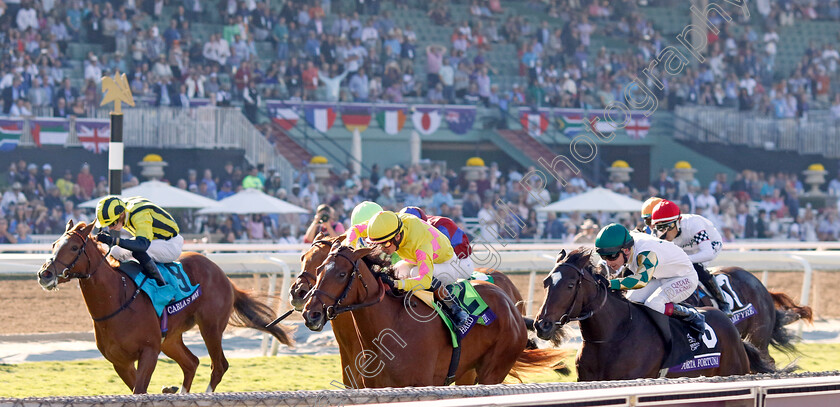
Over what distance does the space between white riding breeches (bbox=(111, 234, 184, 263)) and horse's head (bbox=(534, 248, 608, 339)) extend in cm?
234

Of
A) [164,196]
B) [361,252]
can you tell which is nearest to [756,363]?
[361,252]

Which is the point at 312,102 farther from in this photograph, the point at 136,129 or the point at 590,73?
the point at 590,73

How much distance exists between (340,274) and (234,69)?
12646mm

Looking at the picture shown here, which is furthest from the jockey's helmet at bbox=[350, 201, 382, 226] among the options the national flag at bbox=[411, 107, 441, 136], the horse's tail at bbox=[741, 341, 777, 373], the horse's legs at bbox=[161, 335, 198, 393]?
the national flag at bbox=[411, 107, 441, 136]

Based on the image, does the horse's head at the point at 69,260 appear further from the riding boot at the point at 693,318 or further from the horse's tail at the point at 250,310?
the riding boot at the point at 693,318

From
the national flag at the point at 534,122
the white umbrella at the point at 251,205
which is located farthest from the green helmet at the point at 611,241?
the national flag at the point at 534,122

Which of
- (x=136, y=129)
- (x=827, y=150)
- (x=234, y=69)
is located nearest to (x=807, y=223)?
(x=827, y=150)

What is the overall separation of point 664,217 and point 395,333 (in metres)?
1.98

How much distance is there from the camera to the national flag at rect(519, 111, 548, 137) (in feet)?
60.6

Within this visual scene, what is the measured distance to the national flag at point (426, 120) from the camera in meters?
17.5

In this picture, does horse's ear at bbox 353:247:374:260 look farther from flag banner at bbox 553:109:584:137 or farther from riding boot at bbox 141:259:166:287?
flag banner at bbox 553:109:584:137

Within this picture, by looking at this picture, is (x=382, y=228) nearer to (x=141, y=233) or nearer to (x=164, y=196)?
(x=141, y=233)

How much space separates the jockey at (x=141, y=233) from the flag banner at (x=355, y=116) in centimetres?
1120

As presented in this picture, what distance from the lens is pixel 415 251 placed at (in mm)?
4668
